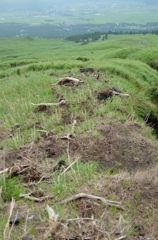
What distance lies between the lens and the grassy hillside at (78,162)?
534 centimetres

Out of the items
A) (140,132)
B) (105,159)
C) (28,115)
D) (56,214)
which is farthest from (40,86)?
(56,214)

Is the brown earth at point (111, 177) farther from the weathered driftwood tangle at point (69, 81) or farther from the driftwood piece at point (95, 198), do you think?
the weathered driftwood tangle at point (69, 81)

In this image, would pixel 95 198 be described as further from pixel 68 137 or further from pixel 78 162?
pixel 68 137

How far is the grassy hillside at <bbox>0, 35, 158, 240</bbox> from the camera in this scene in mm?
5336

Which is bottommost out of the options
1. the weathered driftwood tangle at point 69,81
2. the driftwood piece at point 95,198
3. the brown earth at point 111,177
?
the brown earth at point 111,177

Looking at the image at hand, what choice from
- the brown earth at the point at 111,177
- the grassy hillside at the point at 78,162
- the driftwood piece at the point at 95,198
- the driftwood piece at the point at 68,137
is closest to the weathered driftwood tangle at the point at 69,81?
the grassy hillside at the point at 78,162

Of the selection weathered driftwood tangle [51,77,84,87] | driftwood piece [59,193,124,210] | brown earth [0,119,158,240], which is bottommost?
brown earth [0,119,158,240]

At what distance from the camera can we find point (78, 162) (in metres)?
7.43

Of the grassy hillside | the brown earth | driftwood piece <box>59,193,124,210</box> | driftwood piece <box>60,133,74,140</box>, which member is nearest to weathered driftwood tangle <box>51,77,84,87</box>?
the grassy hillside

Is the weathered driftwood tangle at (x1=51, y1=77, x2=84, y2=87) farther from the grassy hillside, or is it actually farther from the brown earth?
the brown earth

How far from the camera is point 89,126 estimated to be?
30.7ft

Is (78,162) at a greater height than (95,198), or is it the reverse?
(95,198)

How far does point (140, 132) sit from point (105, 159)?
7.95 ft

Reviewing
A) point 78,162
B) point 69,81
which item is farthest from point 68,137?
point 69,81
